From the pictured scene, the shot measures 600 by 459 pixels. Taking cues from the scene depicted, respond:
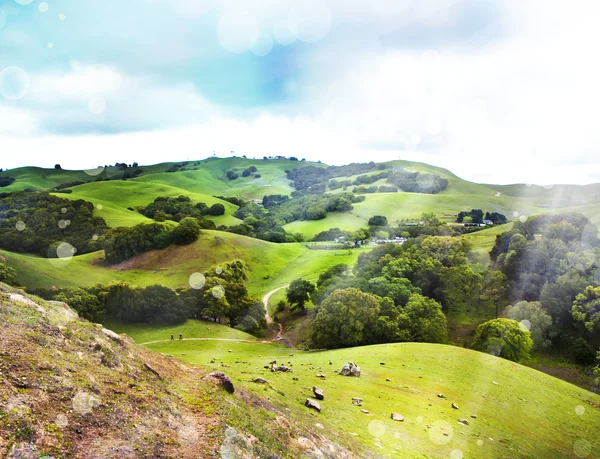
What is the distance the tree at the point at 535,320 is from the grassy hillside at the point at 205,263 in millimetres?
56817

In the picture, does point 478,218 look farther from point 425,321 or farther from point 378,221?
point 425,321

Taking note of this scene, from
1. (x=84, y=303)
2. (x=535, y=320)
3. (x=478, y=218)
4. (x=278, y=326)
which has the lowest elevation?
(x=278, y=326)

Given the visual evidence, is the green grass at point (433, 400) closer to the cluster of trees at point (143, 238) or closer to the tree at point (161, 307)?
the tree at point (161, 307)

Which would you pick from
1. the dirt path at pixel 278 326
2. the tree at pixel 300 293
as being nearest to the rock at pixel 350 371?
the dirt path at pixel 278 326

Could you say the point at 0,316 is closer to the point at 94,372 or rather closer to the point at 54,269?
the point at 94,372

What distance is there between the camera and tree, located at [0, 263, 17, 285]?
6788 centimetres

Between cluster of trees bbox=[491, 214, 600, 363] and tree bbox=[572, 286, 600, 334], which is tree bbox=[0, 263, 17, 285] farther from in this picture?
tree bbox=[572, 286, 600, 334]

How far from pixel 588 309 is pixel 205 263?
98.3 m

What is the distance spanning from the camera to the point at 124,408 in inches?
590

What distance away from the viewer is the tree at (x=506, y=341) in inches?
2324

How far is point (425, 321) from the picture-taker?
65.1 metres

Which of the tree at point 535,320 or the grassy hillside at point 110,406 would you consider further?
the tree at point 535,320

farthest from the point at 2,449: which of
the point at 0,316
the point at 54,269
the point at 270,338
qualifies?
the point at 54,269

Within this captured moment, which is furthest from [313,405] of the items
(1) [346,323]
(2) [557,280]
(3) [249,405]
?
(2) [557,280]
